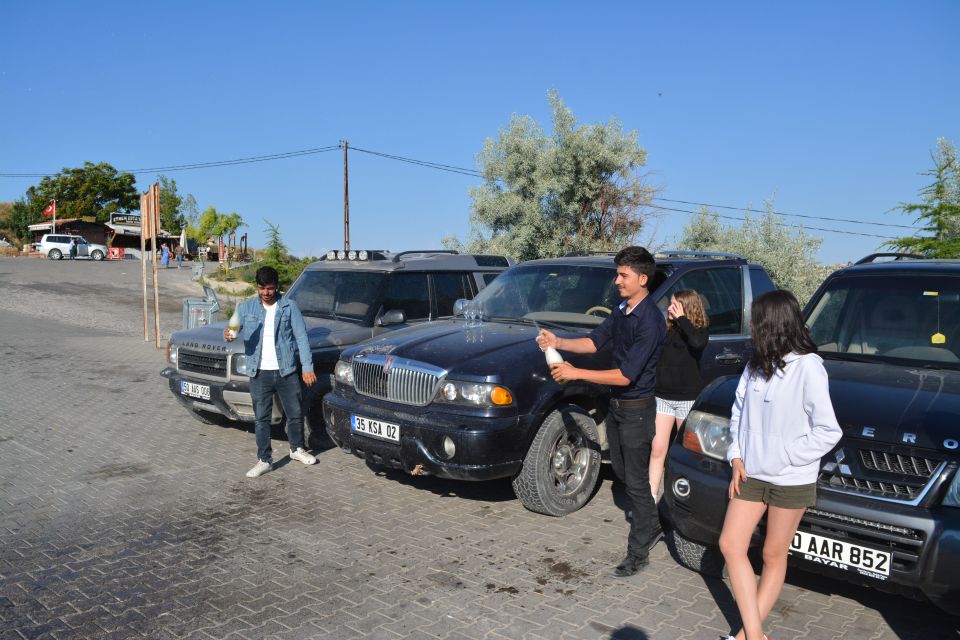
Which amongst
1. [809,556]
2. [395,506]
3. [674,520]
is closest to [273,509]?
[395,506]

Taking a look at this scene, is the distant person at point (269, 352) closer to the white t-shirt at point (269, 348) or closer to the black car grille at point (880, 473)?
the white t-shirt at point (269, 348)

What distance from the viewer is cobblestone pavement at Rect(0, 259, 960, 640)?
3.86 m

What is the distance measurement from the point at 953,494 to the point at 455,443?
2.89m

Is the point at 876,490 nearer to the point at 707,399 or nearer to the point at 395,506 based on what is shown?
the point at 707,399

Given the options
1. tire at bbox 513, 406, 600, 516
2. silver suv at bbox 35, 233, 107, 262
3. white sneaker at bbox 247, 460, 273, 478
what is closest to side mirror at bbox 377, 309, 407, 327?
white sneaker at bbox 247, 460, 273, 478

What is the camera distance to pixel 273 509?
5.74 meters

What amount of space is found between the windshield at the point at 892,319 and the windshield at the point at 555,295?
1.65 m

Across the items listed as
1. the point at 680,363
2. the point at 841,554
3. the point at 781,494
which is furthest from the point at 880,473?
the point at 680,363

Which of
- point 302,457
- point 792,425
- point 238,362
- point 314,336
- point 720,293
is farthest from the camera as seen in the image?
point 314,336

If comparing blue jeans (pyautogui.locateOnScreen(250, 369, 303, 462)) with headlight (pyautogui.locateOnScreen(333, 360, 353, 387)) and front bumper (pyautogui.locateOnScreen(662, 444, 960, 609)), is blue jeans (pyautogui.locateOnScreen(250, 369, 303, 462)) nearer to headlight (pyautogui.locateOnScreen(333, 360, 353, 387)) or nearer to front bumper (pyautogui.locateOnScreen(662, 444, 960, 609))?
headlight (pyautogui.locateOnScreen(333, 360, 353, 387))

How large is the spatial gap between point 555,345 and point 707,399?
0.95 m

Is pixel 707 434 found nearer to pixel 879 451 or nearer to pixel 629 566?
pixel 879 451

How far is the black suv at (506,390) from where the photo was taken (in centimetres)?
510

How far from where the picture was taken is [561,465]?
552 centimetres
